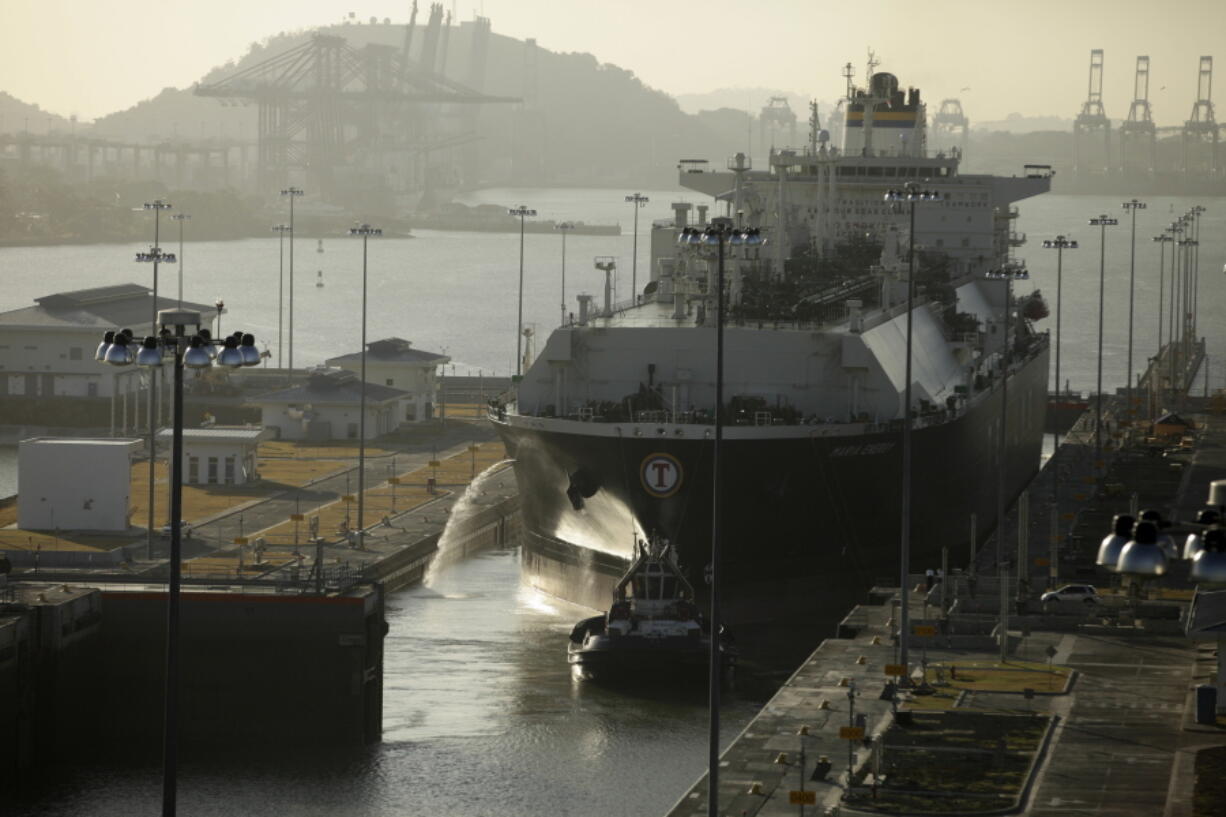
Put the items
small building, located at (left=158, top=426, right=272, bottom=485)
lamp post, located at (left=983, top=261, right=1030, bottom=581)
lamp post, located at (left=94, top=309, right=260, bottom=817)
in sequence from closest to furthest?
lamp post, located at (left=94, top=309, right=260, bottom=817)
lamp post, located at (left=983, top=261, right=1030, bottom=581)
small building, located at (left=158, top=426, right=272, bottom=485)

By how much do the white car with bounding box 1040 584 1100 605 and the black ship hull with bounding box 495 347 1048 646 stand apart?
482 centimetres

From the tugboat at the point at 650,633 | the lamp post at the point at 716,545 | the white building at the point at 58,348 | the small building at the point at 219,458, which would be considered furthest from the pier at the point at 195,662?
the white building at the point at 58,348

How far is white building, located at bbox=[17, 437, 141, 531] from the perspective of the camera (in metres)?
49.8

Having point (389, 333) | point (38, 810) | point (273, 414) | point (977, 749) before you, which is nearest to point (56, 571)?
point (38, 810)

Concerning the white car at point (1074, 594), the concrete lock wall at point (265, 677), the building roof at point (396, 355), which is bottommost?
the concrete lock wall at point (265, 677)

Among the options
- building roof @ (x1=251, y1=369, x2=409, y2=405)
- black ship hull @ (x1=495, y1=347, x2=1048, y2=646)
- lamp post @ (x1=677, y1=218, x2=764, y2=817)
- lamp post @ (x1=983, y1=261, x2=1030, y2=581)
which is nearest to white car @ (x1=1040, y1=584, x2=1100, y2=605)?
lamp post @ (x1=983, y1=261, x2=1030, y2=581)

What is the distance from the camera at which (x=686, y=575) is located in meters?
45.1

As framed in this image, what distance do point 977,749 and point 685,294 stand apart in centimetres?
2299

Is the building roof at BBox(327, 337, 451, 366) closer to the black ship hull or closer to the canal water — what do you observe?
the black ship hull

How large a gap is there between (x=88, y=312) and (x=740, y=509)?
140 ft

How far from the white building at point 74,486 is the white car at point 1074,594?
63.1 ft

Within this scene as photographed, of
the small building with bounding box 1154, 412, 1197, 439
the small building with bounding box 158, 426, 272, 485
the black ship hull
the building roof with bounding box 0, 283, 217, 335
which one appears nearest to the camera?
the black ship hull

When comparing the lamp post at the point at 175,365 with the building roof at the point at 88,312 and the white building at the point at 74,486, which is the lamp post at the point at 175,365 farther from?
the building roof at the point at 88,312

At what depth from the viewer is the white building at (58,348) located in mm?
80188
